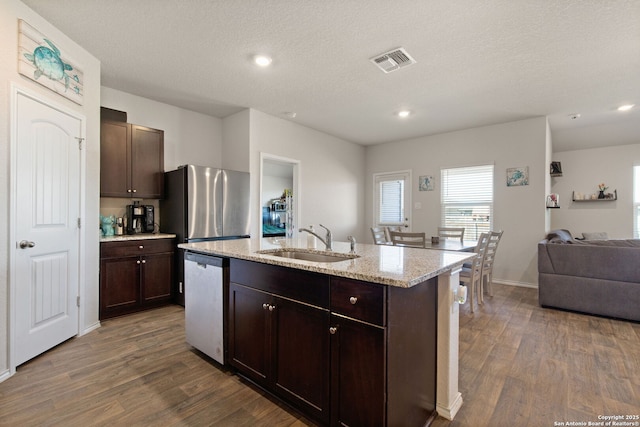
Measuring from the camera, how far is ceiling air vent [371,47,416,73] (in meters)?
2.76

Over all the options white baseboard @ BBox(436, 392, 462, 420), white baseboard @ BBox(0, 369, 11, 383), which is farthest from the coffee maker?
white baseboard @ BBox(436, 392, 462, 420)

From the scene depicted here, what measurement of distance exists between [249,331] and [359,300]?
95cm

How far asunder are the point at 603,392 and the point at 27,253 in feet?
13.7

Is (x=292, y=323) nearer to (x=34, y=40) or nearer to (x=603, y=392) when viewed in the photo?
(x=603, y=392)

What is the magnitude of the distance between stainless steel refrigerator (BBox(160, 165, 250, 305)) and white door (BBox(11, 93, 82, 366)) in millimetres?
1028

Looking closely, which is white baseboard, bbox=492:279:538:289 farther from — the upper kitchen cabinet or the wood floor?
the upper kitchen cabinet

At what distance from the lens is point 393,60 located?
2889 millimetres

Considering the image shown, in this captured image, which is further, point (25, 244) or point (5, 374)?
point (25, 244)

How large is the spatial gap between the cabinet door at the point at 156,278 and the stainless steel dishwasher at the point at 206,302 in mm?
1333

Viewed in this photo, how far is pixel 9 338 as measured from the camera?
2113mm

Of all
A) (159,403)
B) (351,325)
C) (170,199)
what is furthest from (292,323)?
(170,199)

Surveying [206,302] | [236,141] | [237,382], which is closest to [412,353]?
[237,382]

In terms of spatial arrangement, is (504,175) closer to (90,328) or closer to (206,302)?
(206,302)

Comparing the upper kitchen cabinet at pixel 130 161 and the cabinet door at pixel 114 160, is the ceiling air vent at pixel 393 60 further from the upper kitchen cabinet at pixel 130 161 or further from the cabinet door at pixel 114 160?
the cabinet door at pixel 114 160
